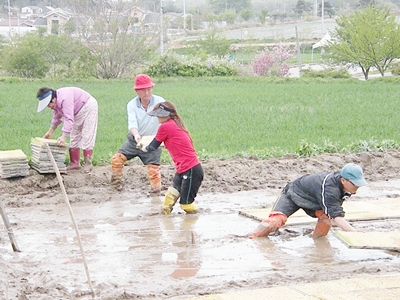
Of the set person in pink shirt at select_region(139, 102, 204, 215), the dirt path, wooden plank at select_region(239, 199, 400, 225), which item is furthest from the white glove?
wooden plank at select_region(239, 199, 400, 225)

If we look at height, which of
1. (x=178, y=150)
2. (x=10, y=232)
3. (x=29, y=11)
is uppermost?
(x=29, y=11)

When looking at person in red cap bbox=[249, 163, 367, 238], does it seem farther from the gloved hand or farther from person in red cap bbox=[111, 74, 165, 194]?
person in red cap bbox=[111, 74, 165, 194]

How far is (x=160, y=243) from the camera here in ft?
24.6

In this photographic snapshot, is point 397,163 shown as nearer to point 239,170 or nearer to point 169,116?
point 239,170

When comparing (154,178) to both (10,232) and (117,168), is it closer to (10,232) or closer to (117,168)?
(117,168)

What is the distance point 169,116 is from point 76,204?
197 cm

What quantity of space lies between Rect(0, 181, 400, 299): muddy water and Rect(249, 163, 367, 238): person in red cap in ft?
0.59

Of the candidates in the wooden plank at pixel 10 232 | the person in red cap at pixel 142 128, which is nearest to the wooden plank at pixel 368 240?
the wooden plank at pixel 10 232

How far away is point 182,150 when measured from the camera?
864 centimetres

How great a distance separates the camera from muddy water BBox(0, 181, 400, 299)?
19.5 feet

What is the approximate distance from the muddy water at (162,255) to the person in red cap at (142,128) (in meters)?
0.71

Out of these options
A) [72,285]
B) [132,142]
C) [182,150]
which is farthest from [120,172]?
[72,285]

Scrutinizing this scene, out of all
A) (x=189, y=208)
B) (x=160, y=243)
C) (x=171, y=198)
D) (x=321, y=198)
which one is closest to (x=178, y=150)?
(x=171, y=198)

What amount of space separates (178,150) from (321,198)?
7.17 feet
